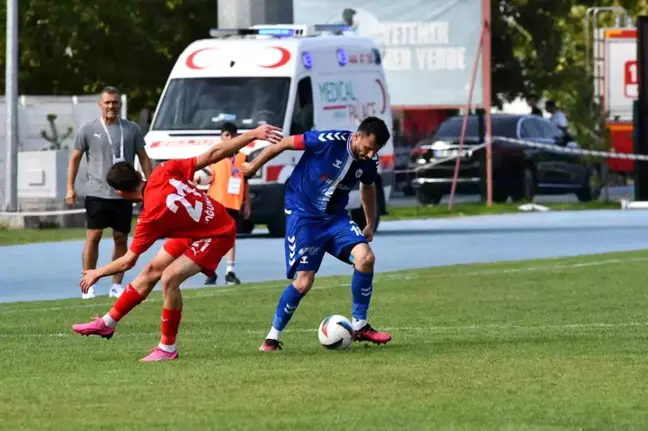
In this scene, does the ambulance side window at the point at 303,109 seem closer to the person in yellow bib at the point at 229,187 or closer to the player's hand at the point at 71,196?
the person in yellow bib at the point at 229,187

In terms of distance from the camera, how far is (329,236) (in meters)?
13.2

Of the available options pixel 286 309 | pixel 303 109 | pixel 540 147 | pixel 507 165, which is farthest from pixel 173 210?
pixel 507 165

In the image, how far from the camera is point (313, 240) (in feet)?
43.1

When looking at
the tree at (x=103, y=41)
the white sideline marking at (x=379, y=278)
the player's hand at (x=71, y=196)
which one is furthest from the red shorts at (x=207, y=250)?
the tree at (x=103, y=41)

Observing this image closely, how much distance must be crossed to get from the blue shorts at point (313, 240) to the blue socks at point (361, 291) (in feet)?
0.55

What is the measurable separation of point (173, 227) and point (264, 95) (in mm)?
15216

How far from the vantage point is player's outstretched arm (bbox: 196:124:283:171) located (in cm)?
1212

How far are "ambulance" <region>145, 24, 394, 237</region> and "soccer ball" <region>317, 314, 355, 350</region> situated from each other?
13.8 meters

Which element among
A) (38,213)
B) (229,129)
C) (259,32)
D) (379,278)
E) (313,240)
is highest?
(259,32)

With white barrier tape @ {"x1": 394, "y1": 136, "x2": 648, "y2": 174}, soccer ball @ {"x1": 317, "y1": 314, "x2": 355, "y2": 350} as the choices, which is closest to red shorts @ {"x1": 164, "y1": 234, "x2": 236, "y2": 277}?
soccer ball @ {"x1": 317, "y1": 314, "x2": 355, "y2": 350}

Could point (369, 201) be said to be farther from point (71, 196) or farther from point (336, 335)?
point (71, 196)

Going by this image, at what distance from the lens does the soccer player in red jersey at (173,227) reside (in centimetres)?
1217

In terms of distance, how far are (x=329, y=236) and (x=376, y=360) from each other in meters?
1.26

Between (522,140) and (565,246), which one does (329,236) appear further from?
(522,140)
